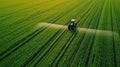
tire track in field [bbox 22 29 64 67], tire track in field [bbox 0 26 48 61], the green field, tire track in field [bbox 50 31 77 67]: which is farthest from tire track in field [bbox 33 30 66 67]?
tire track in field [bbox 0 26 48 61]

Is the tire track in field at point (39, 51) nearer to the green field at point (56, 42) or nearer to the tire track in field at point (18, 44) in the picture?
the green field at point (56, 42)

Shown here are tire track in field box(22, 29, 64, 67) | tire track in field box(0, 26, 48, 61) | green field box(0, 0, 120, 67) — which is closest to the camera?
tire track in field box(22, 29, 64, 67)

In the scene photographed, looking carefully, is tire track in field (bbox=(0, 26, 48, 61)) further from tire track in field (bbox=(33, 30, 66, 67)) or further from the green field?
tire track in field (bbox=(33, 30, 66, 67))

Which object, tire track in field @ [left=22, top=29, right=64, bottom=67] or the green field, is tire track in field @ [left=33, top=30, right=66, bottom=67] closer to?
the green field

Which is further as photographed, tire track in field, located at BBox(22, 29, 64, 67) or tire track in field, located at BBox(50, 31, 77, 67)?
tire track in field, located at BBox(50, 31, 77, 67)

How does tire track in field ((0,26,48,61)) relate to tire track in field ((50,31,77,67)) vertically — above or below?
above

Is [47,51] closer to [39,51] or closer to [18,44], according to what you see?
[39,51]

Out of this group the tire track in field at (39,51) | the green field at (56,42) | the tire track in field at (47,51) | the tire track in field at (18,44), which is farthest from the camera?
the tire track in field at (18,44)

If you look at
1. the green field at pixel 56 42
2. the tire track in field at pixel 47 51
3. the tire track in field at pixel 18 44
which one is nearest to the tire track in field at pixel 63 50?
the green field at pixel 56 42

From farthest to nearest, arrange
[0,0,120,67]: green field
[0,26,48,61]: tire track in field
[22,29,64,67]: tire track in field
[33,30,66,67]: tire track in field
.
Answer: [0,26,48,61]: tire track in field
[0,0,120,67]: green field
[33,30,66,67]: tire track in field
[22,29,64,67]: tire track in field
